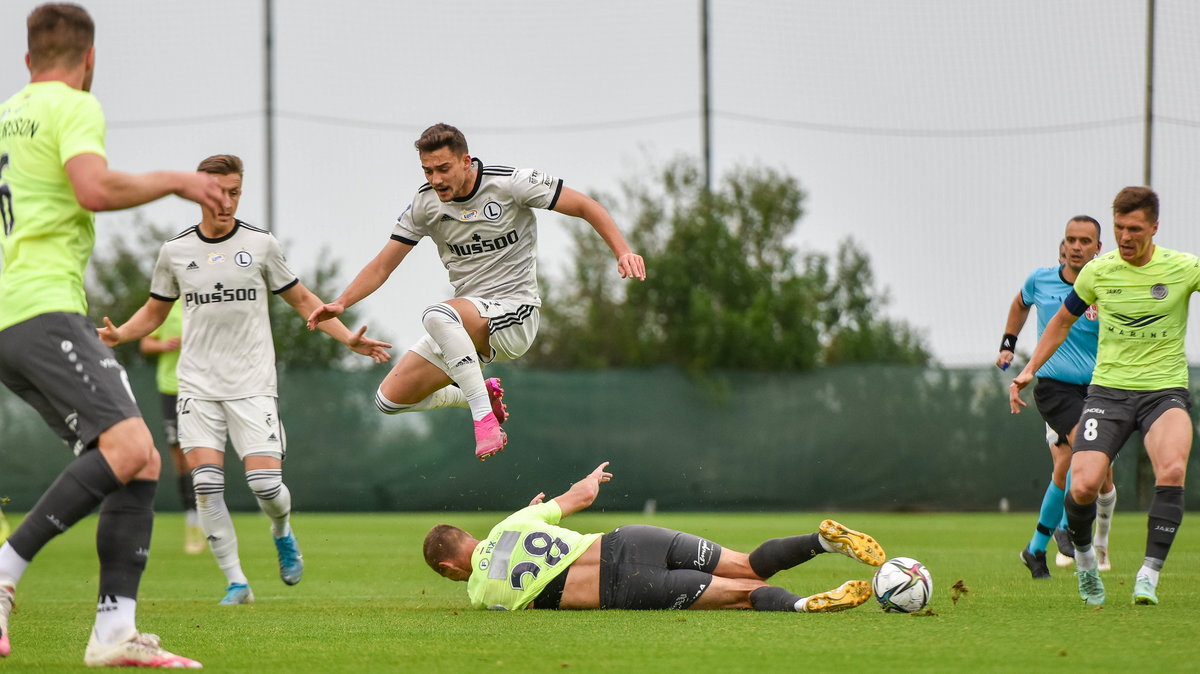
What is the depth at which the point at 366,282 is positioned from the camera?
27.7 ft

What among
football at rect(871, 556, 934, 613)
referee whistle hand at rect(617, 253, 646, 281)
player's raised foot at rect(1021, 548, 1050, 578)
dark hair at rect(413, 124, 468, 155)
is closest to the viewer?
football at rect(871, 556, 934, 613)

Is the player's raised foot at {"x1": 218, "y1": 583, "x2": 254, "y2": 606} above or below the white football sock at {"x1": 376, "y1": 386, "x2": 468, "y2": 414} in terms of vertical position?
below

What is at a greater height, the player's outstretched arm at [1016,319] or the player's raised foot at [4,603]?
the player's outstretched arm at [1016,319]

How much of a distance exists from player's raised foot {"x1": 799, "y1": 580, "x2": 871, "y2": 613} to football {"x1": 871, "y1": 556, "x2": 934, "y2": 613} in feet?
0.54

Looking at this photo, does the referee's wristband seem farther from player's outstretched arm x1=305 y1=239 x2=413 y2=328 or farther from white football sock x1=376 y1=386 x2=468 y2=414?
player's outstretched arm x1=305 y1=239 x2=413 y2=328

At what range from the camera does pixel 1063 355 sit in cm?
979

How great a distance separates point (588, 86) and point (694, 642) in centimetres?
2151

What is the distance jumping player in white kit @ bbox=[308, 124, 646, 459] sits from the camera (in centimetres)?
813

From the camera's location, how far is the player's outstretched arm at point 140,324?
332 inches

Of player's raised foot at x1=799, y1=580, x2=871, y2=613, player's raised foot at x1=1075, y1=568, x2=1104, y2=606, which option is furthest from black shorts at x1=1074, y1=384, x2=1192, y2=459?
player's raised foot at x1=799, y1=580, x2=871, y2=613

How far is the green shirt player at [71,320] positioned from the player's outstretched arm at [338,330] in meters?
3.39

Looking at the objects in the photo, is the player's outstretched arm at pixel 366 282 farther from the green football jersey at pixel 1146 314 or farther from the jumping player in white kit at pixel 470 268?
the green football jersey at pixel 1146 314

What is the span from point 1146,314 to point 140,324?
6082 mm

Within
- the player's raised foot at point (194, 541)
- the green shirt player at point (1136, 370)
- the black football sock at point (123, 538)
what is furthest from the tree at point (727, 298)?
the black football sock at point (123, 538)
